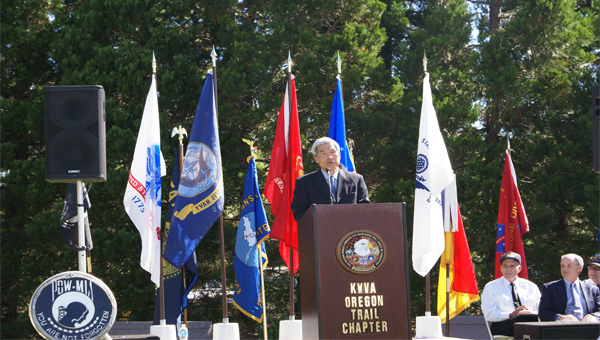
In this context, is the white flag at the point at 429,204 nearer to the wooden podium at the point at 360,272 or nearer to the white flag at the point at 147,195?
the white flag at the point at 147,195

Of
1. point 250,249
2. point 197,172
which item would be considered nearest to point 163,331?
point 250,249

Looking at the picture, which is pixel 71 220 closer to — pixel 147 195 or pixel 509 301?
pixel 147 195

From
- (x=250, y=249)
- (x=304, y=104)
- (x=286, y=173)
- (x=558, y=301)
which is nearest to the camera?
(x=558, y=301)

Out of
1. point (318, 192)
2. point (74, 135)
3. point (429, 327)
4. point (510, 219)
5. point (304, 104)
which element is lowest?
point (429, 327)

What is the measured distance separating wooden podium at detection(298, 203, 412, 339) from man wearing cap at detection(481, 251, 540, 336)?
2.30m

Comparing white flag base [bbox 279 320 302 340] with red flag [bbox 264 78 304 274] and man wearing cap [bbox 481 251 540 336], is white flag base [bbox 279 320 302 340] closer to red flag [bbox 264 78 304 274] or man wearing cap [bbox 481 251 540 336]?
red flag [bbox 264 78 304 274]

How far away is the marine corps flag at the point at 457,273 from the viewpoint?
24.4ft

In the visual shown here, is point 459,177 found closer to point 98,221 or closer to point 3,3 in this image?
point 98,221

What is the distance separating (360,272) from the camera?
307 centimetres

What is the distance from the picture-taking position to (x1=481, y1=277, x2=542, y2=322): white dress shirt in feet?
16.6

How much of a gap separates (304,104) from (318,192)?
24.9 ft

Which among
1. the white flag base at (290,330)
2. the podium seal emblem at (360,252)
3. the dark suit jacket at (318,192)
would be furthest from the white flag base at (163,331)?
the podium seal emblem at (360,252)

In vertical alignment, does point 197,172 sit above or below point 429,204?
above

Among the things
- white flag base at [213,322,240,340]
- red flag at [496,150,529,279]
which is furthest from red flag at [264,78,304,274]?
red flag at [496,150,529,279]
